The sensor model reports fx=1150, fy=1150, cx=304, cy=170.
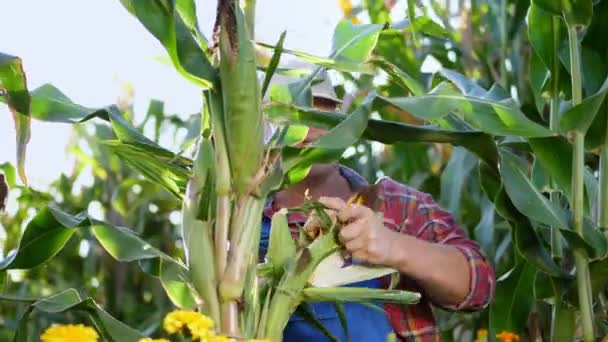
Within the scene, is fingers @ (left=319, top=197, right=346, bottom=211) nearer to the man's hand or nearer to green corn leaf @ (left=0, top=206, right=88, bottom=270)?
the man's hand

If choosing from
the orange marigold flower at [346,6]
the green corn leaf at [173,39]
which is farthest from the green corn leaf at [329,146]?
the orange marigold flower at [346,6]

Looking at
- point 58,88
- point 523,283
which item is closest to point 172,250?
point 523,283

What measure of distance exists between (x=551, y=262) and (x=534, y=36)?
39cm

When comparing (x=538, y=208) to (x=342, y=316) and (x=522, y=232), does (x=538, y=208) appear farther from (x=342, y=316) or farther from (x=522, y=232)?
(x=342, y=316)

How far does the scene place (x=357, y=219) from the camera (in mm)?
1367

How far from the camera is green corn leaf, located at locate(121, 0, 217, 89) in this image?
135 centimetres

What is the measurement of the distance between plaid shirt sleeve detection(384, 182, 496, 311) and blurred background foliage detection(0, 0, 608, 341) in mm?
256

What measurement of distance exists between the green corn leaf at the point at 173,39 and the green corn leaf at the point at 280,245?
0.19m

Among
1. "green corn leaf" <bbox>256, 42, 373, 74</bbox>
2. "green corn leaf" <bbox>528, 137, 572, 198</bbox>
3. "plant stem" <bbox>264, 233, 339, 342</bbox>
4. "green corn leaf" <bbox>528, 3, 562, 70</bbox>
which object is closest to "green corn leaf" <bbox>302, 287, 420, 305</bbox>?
"plant stem" <bbox>264, 233, 339, 342</bbox>

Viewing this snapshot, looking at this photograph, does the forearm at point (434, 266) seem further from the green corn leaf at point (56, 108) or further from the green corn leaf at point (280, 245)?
the green corn leaf at point (56, 108)

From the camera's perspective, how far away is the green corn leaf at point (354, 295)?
4.43 feet

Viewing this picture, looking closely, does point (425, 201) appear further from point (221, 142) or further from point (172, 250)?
point (172, 250)

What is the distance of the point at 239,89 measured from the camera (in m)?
1.30

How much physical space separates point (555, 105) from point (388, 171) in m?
1.17
